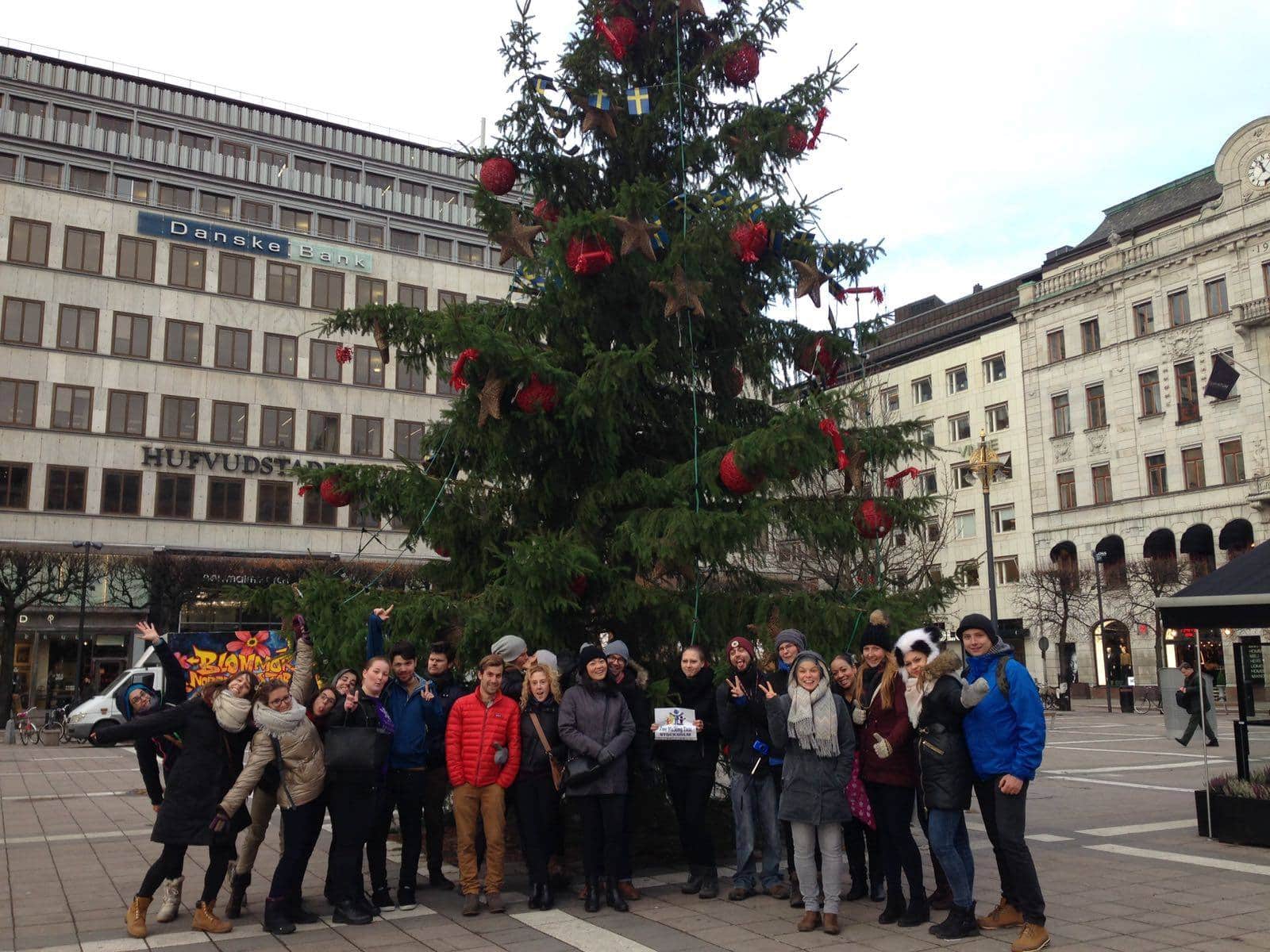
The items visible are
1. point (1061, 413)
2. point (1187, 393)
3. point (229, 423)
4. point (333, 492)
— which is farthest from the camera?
point (1061, 413)

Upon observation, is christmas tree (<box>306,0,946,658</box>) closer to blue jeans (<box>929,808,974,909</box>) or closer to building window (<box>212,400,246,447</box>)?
blue jeans (<box>929,808,974,909</box>)

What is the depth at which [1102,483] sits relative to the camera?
2098 inches

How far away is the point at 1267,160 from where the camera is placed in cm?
4591

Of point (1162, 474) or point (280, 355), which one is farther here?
point (1162, 474)

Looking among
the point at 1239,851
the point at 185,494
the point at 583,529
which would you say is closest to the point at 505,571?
the point at 583,529

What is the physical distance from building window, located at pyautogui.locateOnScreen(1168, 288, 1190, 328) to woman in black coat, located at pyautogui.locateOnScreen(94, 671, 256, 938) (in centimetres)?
5002

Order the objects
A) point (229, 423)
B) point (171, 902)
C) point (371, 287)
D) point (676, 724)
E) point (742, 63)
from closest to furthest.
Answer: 1. point (171, 902)
2. point (676, 724)
3. point (742, 63)
4. point (229, 423)
5. point (371, 287)

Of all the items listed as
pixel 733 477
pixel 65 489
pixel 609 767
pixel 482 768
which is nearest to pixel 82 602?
pixel 65 489

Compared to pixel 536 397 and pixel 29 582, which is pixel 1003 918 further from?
pixel 29 582

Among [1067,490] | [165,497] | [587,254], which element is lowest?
[587,254]

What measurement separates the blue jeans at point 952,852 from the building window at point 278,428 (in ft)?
147

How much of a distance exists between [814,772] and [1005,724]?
1.32 m

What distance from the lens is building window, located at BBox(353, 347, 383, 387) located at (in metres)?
50.1

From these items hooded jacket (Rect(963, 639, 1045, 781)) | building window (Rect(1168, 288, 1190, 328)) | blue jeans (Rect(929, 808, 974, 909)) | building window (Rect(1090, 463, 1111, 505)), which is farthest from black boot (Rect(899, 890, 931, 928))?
building window (Rect(1090, 463, 1111, 505))
